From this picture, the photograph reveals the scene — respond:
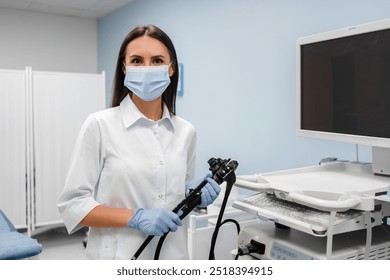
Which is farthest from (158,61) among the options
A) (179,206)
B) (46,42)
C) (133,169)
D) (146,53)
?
(46,42)

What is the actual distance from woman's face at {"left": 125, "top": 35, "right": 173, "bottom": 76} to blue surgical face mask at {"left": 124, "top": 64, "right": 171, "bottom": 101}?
0.05 ft

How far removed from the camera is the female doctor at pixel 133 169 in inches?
43.1

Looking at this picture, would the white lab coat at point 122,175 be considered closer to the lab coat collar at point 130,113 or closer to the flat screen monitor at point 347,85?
the lab coat collar at point 130,113

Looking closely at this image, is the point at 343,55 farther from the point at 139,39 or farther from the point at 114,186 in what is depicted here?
the point at 114,186

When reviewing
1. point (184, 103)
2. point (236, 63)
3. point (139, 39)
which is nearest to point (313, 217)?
point (139, 39)

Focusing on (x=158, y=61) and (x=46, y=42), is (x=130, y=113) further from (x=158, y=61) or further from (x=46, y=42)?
(x=46, y=42)

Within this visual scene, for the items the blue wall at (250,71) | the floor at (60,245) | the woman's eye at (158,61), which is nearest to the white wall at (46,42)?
the blue wall at (250,71)

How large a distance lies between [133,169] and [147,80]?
255 mm

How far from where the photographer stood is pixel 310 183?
118 centimetres

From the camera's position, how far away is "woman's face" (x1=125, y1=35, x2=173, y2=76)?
1139 mm

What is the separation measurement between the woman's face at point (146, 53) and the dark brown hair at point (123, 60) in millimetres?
13

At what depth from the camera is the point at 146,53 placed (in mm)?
1147

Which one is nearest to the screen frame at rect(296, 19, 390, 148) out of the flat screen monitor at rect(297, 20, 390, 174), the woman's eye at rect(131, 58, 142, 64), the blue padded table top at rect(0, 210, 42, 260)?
the flat screen monitor at rect(297, 20, 390, 174)

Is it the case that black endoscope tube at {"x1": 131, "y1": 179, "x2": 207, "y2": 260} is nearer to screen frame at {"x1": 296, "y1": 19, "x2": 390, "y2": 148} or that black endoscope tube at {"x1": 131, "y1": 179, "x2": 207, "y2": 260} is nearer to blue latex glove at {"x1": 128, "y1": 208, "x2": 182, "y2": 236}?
blue latex glove at {"x1": 128, "y1": 208, "x2": 182, "y2": 236}
